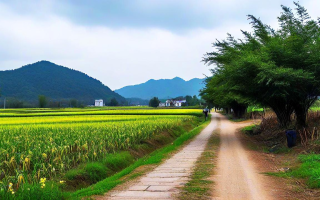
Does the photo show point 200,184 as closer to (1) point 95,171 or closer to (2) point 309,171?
(2) point 309,171

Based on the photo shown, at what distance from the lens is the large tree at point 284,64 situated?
44.1 feet

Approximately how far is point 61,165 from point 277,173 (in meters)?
6.67

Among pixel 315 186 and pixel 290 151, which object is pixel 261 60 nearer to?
pixel 290 151

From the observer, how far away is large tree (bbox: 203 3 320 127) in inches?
530

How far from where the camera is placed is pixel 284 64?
14.8 metres

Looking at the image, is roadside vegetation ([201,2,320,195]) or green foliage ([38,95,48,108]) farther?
green foliage ([38,95,48,108])

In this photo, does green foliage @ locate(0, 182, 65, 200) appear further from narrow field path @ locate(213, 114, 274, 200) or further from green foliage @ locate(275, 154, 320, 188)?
green foliage @ locate(275, 154, 320, 188)

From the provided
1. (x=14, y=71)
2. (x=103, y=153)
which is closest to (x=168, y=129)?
(x=103, y=153)

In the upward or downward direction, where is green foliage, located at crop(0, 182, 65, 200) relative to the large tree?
downward

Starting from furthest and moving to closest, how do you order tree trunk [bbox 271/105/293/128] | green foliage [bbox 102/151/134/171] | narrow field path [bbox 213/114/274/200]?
tree trunk [bbox 271/105/293/128] < green foliage [bbox 102/151/134/171] < narrow field path [bbox 213/114/274/200]

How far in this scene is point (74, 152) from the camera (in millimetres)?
10328

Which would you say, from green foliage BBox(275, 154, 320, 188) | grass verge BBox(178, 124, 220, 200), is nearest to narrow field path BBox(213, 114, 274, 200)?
grass verge BBox(178, 124, 220, 200)

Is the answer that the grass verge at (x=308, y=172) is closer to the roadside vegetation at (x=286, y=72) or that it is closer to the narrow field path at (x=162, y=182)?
the roadside vegetation at (x=286, y=72)

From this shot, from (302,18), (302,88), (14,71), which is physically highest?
(14,71)
